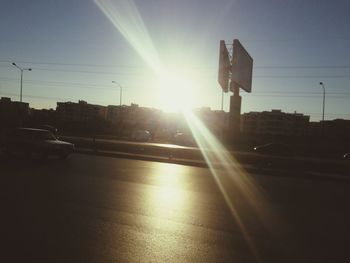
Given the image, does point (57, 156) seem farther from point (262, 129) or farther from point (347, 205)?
point (262, 129)

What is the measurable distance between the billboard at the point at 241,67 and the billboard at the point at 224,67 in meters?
0.58

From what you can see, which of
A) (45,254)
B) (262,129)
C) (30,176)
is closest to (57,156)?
(30,176)

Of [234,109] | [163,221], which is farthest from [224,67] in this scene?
[163,221]

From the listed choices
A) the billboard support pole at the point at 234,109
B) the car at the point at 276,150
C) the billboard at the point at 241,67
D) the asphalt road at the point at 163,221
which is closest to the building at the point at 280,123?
the billboard at the point at 241,67

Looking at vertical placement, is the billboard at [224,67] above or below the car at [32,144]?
above

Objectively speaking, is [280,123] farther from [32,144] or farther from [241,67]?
[32,144]

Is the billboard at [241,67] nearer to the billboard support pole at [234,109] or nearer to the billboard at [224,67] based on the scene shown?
the billboard at [224,67]

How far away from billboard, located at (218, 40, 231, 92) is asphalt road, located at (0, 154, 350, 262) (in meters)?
34.5

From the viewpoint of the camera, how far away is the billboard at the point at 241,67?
1943 inches

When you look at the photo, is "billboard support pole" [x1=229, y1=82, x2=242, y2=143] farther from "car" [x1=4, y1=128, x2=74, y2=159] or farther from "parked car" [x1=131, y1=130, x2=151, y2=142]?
"car" [x1=4, y1=128, x2=74, y2=159]

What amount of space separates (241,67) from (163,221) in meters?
45.1

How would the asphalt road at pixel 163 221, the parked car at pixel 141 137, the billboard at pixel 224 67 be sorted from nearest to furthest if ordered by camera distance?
the asphalt road at pixel 163 221, the billboard at pixel 224 67, the parked car at pixel 141 137

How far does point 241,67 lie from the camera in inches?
2040

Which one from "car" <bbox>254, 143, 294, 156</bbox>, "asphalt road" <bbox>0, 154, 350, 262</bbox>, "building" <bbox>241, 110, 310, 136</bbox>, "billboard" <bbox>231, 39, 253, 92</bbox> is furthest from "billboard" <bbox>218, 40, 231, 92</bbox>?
"building" <bbox>241, 110, 310, 136</bbox>
